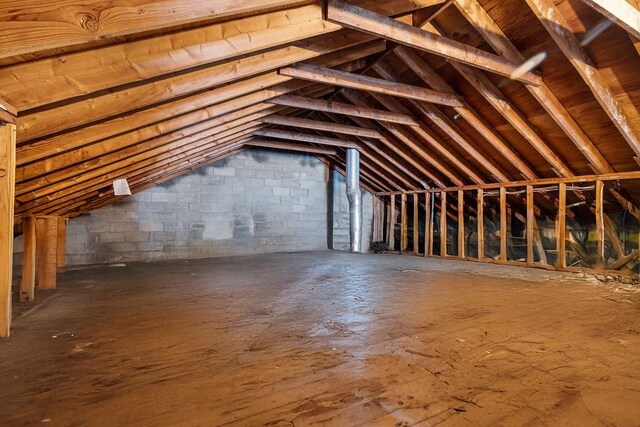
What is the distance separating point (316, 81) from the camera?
11.3 feet

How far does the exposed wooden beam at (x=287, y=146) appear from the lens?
6532mm

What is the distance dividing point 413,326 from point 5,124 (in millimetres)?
2630

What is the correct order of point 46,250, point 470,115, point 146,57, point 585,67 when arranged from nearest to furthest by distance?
point 146,57, point 585,67, point 46,250, point 470,115

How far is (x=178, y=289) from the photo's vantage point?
11.9 feet

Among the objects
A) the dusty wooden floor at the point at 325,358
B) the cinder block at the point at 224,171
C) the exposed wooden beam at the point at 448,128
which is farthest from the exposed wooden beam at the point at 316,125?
the dusty wooden floor at the point at 325,358

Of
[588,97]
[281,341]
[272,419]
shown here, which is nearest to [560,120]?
[588,97]

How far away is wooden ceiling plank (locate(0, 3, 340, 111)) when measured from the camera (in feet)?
4.68

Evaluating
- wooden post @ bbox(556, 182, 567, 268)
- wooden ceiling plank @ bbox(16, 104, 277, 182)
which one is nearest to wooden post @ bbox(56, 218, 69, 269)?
wooden ceiling plank @ bbox(16, 104, 277, 182)

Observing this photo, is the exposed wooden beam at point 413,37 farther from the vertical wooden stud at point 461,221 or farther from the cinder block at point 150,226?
→ the cinder block at point 150,226

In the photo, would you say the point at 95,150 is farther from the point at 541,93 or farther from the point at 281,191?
the point at 281,191

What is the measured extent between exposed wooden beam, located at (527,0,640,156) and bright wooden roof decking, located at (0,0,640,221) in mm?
16

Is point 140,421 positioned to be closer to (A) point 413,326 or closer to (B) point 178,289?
(A) point 413,326

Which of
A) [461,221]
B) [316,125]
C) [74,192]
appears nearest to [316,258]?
[316,125]

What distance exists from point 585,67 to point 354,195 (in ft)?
14.4
